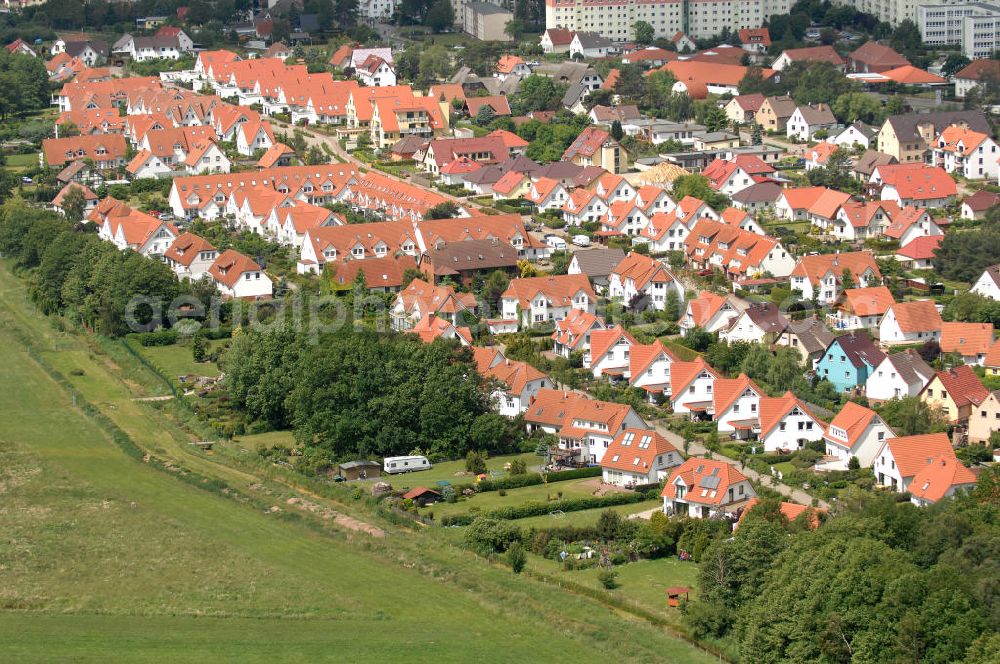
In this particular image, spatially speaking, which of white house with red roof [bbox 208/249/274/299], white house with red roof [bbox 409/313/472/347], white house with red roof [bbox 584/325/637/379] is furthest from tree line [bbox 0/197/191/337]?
white house with red roof [bbox 584/325/637/379]

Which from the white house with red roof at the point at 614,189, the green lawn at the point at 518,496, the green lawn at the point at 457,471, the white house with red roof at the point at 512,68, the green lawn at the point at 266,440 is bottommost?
the green lawn at the point at 266,440

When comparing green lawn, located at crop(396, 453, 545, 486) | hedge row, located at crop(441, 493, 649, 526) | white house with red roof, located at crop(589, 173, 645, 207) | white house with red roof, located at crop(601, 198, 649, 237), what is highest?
white house with red roof, located at crop(589, 173, 645, 207)

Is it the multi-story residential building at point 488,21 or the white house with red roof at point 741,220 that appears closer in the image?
the white house with red roof at point 741,220

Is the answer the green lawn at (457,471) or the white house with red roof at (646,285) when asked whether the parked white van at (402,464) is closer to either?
the green lawn at (457,471)

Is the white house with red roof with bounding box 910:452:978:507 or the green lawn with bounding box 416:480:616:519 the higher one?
the white house with red roof with bounding box 910:452:978:507

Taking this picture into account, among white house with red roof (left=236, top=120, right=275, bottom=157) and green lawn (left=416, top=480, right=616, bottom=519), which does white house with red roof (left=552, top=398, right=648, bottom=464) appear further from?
white house with red roof (left=236, top=120, right=275, bottom=157)

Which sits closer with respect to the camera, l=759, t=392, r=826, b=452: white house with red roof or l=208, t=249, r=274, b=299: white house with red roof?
l=759, t=392, r=826, b=452: white house with red roof

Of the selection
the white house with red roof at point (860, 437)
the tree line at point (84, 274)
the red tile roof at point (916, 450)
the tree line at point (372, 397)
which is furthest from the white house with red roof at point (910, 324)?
the tree line at point (84, 274)

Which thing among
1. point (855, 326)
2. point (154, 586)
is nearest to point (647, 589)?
point (154, 586)
